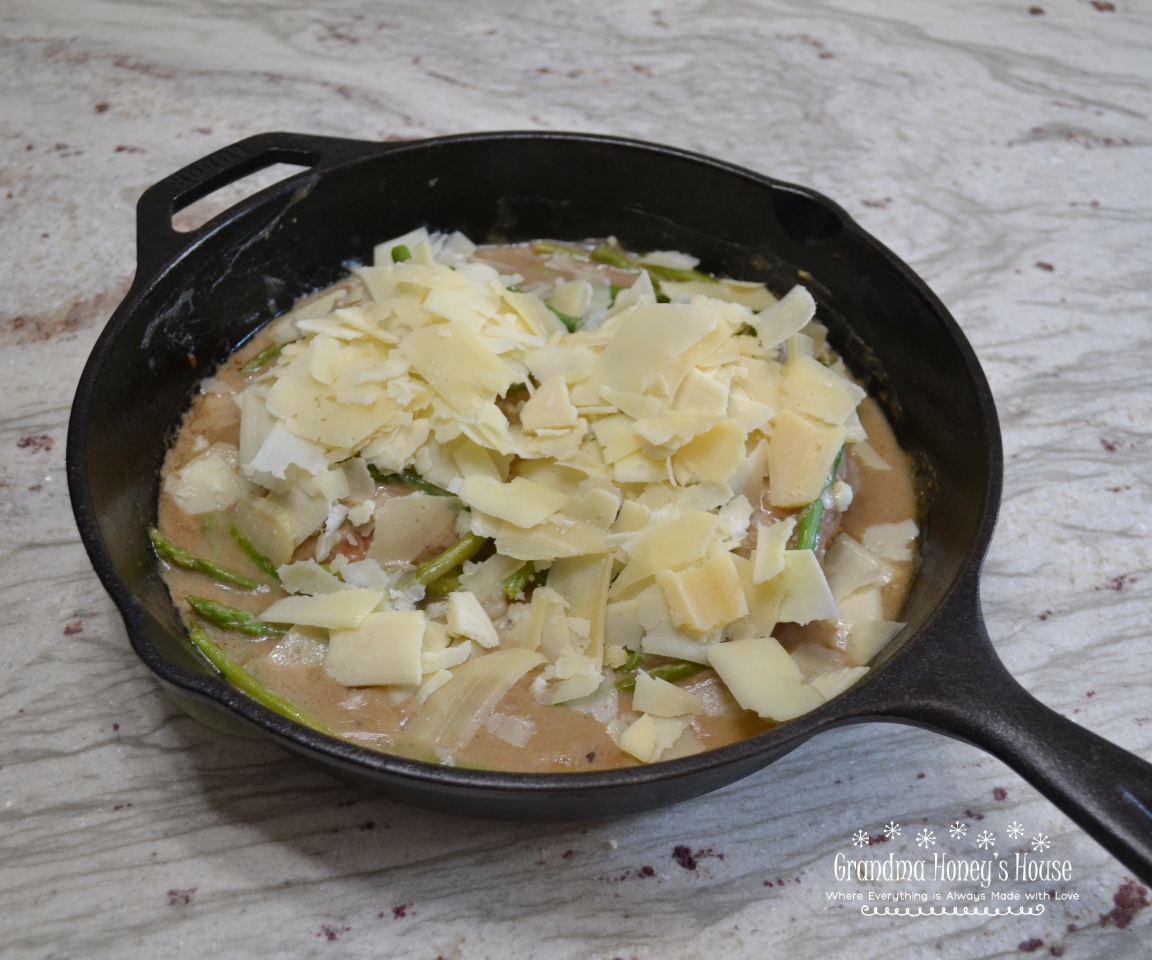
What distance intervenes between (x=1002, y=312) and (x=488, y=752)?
204 cm

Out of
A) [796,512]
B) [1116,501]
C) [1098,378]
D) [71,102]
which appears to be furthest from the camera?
[71,102]

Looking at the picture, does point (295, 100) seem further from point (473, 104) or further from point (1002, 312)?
point (1002, 312)

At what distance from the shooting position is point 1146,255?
9.92ft

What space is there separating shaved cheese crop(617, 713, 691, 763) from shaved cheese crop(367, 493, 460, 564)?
0.56m

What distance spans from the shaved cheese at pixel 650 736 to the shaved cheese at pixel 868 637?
0.40 m

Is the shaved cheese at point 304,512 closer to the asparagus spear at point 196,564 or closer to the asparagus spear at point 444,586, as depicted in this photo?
the asparagus spear at point 196,564

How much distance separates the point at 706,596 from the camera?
179 cm

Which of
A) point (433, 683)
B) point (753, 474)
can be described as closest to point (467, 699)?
point (433, 683)

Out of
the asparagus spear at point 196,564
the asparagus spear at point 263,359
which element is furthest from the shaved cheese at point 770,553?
the asparagus spear at point 263,359

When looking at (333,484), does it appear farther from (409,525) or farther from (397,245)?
(397,245)

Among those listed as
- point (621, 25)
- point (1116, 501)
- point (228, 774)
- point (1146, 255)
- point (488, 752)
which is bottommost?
point (228, 774)

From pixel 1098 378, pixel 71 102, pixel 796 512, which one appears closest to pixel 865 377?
pixel 796 512

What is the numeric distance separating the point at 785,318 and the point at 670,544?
0.69 meters

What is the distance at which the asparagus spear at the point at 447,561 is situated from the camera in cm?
194
